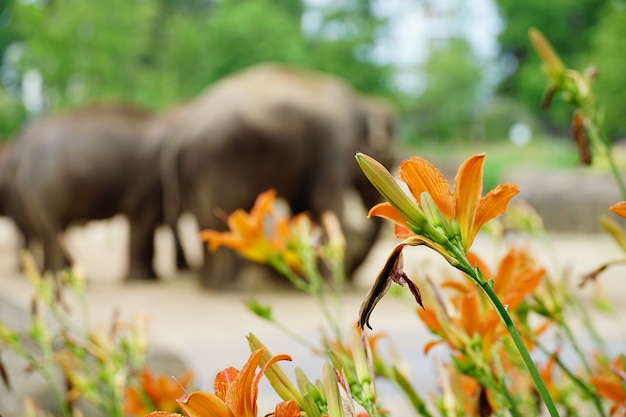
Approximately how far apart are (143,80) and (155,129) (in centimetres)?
1117

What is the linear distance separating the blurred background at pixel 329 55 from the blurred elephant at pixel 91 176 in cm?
666

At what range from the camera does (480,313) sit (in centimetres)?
52

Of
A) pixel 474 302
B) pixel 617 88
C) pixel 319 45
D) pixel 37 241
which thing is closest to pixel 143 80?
pixel 319 45

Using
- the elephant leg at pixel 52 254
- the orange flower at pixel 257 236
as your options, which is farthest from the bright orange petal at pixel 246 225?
the elephant leg at pixel 52 254

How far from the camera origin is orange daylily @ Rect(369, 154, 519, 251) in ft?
1.16

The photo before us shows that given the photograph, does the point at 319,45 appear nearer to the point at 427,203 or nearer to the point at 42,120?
the point at 42,120

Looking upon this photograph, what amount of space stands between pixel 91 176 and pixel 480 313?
5.36 m

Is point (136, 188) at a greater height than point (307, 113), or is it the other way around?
point (307, 113)

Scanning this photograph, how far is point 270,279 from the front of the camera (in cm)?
518

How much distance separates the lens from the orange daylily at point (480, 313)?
50 cm

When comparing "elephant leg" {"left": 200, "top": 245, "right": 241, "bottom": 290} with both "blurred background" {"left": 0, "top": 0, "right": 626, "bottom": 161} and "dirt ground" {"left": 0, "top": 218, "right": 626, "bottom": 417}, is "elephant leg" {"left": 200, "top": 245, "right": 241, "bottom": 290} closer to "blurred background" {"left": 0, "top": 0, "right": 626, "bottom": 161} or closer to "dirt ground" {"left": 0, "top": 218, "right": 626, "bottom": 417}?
"dirt ground" {"left": 0, "top": 218, "right": 626, "bottom": 417}

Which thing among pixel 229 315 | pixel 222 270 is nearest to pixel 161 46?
pixel 222 270

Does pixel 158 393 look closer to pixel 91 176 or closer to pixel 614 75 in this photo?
pixel 91 176

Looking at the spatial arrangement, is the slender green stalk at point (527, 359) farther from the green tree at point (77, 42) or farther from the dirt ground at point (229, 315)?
the green tree at point (77, 42)
